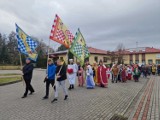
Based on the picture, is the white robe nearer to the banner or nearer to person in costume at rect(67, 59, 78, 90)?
person in costume at rect(67, 59, 78, 90)

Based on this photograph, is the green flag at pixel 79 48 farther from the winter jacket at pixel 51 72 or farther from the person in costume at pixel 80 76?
the winter jacket at pixel 51 72

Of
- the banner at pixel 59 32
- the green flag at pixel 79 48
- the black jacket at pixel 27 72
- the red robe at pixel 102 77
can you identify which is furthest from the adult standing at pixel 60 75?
the red robe at pixel 102 77

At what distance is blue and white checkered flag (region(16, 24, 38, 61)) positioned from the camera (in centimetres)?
1188

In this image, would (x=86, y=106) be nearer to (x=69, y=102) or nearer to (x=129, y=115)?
(x=69, y=102)

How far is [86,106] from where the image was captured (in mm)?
7996

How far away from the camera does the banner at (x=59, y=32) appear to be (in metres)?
10.5

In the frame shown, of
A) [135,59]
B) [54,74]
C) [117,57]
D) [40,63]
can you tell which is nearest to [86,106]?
[54,74]

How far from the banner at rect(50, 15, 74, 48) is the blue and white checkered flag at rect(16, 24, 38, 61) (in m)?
2.13

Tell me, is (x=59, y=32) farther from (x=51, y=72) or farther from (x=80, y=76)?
(x=80, y=76)

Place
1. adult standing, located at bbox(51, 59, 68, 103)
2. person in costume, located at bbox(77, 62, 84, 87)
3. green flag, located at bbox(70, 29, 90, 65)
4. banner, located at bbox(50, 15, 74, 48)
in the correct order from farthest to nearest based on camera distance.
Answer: person in costume, located at bbox(77, 62, 84, 87) < green flag, located at bbox(70, 29, 90, 65) < banner, located at bbox(50, 15, 74, 48) < adult standing, located at bbox(51, 59, 68, 103)

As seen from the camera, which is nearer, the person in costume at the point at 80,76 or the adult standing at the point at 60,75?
the adult standing at the point at 60,75

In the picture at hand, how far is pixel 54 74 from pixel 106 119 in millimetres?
3932

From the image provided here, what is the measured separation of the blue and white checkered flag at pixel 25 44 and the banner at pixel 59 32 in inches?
84.0

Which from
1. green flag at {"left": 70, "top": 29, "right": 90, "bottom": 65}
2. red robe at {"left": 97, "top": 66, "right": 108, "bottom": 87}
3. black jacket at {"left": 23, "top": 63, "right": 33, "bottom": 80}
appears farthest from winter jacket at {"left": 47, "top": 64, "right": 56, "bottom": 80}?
red robe at {"left": 97, "top": 66, "right": 108, "bottom": 87}
